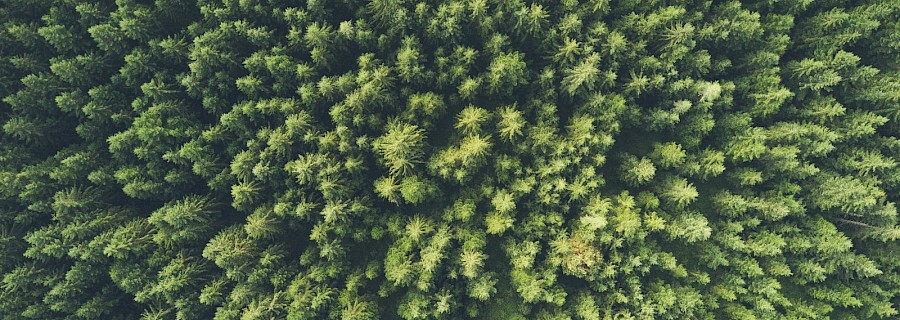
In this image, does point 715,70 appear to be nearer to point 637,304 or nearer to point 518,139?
point 518,139

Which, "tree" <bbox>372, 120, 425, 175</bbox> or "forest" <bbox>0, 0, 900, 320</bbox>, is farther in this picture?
"forest" <bbox>0, 0, 900, 320</bbox>

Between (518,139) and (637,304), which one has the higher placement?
(518,139)

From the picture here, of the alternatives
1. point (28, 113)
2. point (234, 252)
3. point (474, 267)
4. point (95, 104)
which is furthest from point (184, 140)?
point (474, 267)

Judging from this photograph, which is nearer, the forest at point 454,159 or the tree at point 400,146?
the tree at point 400,146

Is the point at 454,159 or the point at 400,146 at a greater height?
the point at 400,146

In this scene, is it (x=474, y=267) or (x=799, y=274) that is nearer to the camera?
(x=474, y=267)

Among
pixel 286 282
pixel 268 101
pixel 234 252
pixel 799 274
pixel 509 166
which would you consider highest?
pixel 268 101

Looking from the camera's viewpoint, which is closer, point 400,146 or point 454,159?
point 400,146

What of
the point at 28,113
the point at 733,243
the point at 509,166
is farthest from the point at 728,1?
the point at 28,113
